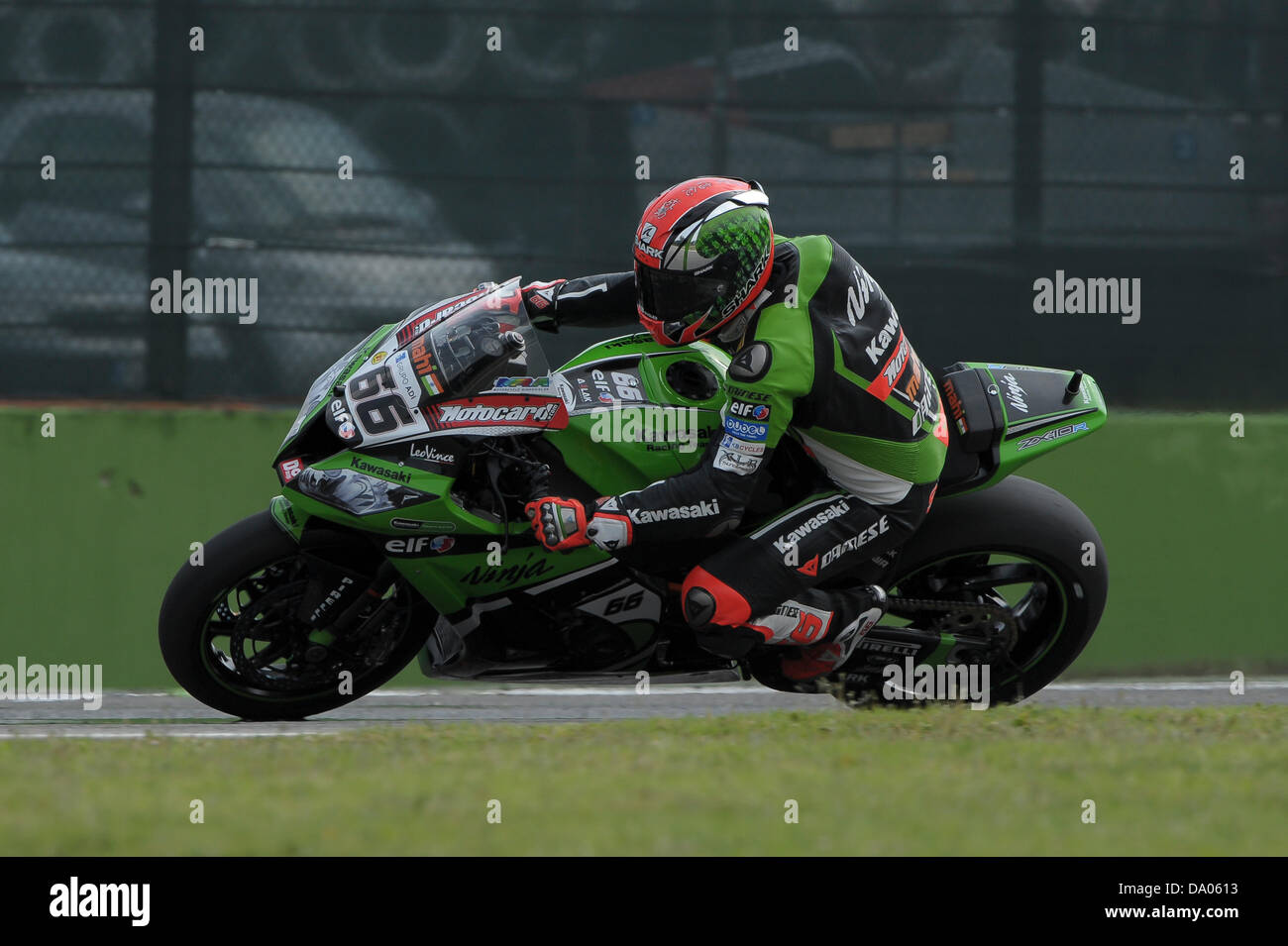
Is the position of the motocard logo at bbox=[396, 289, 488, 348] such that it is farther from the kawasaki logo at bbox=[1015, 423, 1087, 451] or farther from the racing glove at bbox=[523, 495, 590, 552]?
the kawasaki logo at bbox=[1015, 423, 1087, 451]

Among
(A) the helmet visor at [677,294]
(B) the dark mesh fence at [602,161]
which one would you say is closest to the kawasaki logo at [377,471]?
(A) the helmet visor at [677,294]

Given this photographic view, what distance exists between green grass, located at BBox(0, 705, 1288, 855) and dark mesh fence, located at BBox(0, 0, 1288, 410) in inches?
105

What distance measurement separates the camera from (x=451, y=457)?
4.71 metres

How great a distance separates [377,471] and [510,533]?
436 millimetres

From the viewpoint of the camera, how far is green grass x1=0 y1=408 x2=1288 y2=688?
6449 mm

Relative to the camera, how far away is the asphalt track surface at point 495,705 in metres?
5.54

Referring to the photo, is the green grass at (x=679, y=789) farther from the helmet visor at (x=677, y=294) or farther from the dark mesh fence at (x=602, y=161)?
the dark mesh fence at (x=602, y=161)

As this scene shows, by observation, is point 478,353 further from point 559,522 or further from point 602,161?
point 602,161

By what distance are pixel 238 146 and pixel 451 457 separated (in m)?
2.91

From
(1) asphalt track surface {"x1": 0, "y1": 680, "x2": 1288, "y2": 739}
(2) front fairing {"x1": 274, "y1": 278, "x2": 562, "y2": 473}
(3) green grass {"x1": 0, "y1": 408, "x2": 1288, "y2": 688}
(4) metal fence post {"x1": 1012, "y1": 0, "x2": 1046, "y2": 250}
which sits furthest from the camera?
(4) metal fence post {"x1": 1012, "y1": 0, "x2": 1046, "y2": 250}

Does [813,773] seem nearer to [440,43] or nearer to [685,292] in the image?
[685,292]

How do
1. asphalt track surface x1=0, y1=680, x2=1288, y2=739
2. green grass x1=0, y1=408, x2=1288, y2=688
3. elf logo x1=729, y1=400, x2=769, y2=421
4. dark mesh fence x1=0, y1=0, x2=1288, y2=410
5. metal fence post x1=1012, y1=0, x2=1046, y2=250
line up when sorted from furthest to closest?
1. metal fence post x1=1012, y1=0, x2=1046, y2=250
2. dark mesh fence x1=0, y1=0, x2=1288, y2=410
3. green grass x1=0, y1=408, x2=1288, y2=688
4. asphalt track surface x1=0, y1=680, x2=1288, y2=739
5. elf logo x1=729, y1=400, x2=769, y2=421

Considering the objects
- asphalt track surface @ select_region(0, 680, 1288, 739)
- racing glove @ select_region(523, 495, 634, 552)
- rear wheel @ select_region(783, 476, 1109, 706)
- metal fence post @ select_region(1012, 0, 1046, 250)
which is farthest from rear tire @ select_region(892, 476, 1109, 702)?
metal fence post @ select_region(1012, 0, 1046, 250)

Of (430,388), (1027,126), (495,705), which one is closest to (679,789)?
(430,388)
